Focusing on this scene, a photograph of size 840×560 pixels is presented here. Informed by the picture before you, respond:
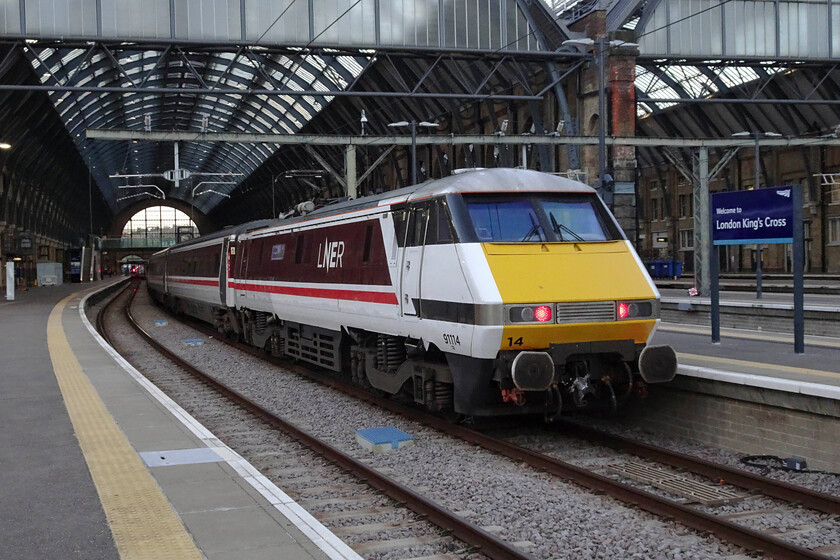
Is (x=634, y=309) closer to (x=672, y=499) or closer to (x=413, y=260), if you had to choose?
(x=672, y=499)

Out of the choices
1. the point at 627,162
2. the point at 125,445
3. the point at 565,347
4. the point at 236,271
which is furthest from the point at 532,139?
the point at 125,445

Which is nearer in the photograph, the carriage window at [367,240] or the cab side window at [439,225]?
the cab side window at [439,225]

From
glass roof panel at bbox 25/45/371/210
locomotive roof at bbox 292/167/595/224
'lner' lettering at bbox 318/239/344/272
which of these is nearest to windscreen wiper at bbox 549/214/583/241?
locomotive roof at bbox 292/167/595/224

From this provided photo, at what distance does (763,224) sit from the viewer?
555 inches

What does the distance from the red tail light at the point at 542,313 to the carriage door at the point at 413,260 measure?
5.98 feet

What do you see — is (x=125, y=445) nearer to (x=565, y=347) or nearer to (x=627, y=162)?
(x=565, y=347)

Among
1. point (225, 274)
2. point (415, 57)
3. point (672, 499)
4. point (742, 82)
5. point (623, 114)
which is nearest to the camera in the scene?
point (672, 499)

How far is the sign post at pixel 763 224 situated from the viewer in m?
12.7

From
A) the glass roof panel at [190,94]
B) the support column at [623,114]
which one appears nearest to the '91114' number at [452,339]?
the glass roof panel at [190,94]

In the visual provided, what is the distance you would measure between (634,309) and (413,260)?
9.02 feet

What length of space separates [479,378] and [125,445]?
378 centimetres

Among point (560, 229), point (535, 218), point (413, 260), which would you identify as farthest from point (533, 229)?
point (413, 260)

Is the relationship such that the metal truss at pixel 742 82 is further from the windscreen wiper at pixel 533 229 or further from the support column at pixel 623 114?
the windscreen wiper at pixel 533 229

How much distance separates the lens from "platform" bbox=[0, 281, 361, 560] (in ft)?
19.7
